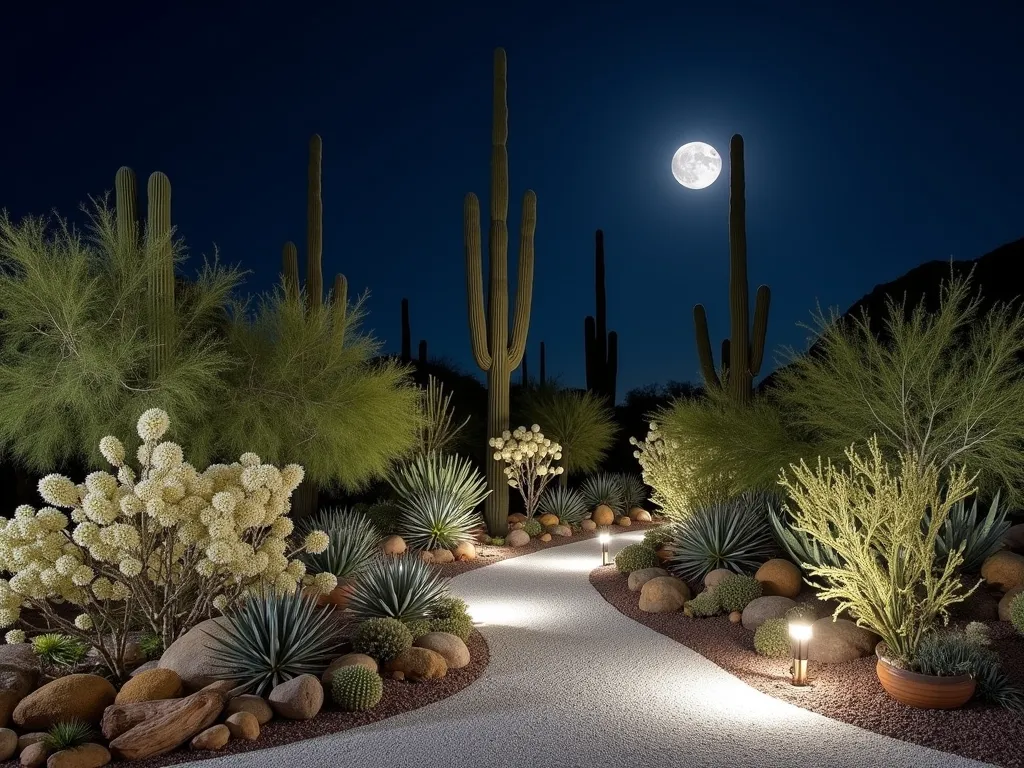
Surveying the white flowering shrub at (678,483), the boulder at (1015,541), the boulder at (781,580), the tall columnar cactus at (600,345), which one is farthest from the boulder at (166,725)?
the tall columnar cactus at (600,345)

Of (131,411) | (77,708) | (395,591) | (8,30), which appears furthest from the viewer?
(8,30)

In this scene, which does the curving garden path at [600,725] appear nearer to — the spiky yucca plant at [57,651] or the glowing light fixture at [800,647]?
the glowing light fixture at [800,647]

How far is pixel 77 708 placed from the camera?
5.48 meters

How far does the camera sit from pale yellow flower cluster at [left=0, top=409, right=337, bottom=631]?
593 centimetres

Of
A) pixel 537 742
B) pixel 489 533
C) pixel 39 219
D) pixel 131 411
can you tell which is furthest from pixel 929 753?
pixel 489 533

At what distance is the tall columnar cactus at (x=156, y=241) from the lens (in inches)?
375

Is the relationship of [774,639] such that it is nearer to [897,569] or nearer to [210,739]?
[897,569]

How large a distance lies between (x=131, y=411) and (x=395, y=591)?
3.76 meters

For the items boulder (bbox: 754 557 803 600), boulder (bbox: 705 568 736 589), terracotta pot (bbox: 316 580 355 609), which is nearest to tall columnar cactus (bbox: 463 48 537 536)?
boulder (bbox: 705 568 736 589)

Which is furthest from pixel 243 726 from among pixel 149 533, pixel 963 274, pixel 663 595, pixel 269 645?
pixel 963 274

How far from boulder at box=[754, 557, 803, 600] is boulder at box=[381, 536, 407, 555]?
5831 mm

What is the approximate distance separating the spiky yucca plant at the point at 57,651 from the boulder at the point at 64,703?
944 mm

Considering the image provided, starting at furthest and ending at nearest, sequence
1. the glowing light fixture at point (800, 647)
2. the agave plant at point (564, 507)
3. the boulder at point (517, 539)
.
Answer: the agave plant at point (564, 507)
the boulder at point (517, 539)
the glowing light fixture at point (800, 647)

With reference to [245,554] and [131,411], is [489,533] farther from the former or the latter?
[245,554]
